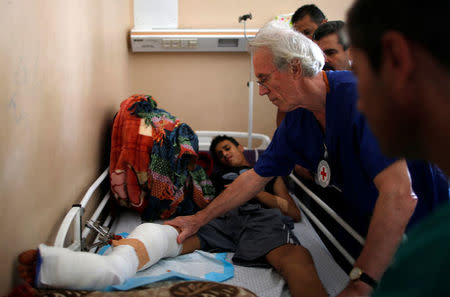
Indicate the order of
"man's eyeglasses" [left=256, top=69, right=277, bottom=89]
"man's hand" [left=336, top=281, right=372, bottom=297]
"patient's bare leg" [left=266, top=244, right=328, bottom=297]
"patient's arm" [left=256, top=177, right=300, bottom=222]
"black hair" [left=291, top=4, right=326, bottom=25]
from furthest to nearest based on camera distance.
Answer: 1. "black hair" [left=291, top=4, right=326, bottom=25]
2. "patient's arm" [left=256, top=177, right=300, bottom=222]
3. "man's eyeglasses" [left=256, top=69, right=277, bottom=89]
4. "patient's bare leg" [left=266, top=244, right=328, bottom=297]
5. "man's hand" [left=336, top=281, right=372, bottom=297]

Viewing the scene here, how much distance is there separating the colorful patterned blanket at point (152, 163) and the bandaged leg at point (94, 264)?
1.77 ft

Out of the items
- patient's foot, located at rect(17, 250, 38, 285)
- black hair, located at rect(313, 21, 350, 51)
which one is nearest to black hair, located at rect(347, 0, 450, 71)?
patient's foot, located at rect(17, 250, 38, 285)

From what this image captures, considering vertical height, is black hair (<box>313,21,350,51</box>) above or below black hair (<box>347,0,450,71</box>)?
above

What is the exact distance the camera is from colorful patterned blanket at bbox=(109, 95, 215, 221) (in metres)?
1.94

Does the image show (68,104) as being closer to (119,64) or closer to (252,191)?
(252,191)

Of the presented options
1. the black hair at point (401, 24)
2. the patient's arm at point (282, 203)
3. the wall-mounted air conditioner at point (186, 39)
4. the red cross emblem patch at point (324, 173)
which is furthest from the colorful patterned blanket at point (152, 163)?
the black hair at point (401, 24)

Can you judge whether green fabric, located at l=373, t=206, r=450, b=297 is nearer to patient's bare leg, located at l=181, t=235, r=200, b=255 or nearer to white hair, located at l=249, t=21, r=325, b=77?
white hair, located at l=249, t=21, r=325, b=77

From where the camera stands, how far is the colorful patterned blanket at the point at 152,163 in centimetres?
194

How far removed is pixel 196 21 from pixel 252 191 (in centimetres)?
195

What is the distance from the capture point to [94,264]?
1145 millimetres

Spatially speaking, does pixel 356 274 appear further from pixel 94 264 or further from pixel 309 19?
pixel 309 19

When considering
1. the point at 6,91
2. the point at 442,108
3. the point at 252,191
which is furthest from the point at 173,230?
the point at 442,108

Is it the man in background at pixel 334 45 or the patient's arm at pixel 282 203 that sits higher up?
the man in background at pixel 334 45

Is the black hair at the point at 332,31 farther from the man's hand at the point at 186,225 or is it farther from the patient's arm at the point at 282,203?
the man's hand at the point at 186,225
